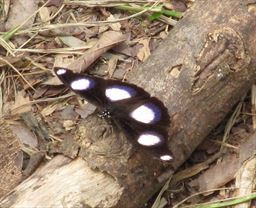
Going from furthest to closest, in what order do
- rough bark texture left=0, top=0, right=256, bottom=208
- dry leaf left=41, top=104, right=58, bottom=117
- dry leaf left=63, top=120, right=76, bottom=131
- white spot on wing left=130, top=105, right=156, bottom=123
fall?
1. dry leaf left=41, top=104, right=58, bottom=117
2. dry leaf left=63, top=120, right=76, bottom=131
3. rough bark texture left=0, top=0, right=256, bottom=208
4. white spot on wing left=130, top=105, right=156, bottom=123

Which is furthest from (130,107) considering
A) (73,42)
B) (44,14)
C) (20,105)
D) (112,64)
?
(44,14)

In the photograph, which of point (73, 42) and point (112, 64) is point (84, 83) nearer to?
point (112, 64)

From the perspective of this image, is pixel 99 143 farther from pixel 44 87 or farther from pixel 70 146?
pixel 44 87

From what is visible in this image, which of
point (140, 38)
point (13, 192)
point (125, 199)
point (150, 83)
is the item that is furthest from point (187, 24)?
point (13, 192)

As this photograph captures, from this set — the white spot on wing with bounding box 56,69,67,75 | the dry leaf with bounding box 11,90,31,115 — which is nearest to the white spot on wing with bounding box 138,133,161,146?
the white spot on wing with bounding box 56,69,67,75

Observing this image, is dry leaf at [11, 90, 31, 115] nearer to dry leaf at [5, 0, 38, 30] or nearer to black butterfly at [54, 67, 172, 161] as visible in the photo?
dry leaf at [5, 0, 38, 30]
